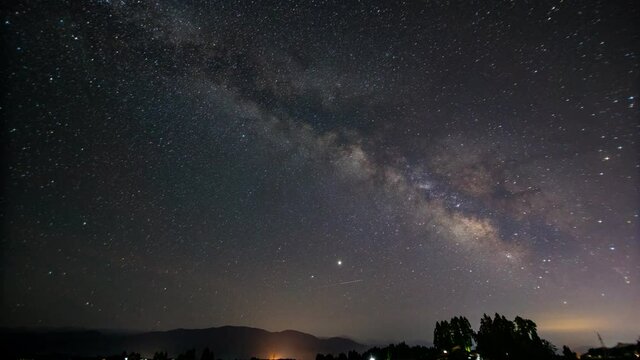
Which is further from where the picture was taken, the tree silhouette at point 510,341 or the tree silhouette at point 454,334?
the tree silhouette at point 454,334

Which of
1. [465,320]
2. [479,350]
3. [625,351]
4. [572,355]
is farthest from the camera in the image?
[465,320]

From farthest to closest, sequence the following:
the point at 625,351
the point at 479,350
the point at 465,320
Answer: the point at 465,320, the point at 479,350, the point at 625,351

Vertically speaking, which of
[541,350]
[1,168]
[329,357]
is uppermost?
[1,168]

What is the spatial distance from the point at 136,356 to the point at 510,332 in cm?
6574

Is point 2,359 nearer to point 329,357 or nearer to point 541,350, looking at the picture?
point 329,357

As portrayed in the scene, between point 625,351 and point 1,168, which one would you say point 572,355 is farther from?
point 1,168

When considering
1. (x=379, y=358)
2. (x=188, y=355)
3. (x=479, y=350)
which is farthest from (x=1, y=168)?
(x=379, y=358)

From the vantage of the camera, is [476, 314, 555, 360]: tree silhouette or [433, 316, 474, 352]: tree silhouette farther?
[433, 316, 474, 352]: tree silhouette

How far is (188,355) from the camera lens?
5909cm

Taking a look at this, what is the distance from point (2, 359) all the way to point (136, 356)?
1857 centimetres

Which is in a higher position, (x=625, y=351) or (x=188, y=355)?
(x=625, y=351)

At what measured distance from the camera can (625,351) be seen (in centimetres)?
4488

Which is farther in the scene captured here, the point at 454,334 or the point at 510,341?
the point at 454,334

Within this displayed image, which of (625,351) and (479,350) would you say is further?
(479,350)
